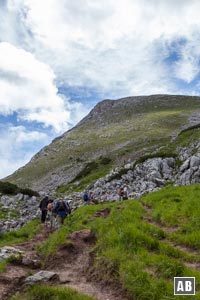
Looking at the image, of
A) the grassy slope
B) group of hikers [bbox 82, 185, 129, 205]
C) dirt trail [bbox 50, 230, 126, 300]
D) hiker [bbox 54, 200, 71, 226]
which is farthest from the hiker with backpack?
dirt trail [bbox 50, 230, 126, 300]

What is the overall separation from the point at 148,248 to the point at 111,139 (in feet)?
292

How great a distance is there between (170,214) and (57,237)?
20.1ft

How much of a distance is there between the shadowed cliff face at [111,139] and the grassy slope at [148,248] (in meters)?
32.1

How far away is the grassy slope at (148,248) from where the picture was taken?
32.2ft

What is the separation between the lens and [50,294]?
380 inches

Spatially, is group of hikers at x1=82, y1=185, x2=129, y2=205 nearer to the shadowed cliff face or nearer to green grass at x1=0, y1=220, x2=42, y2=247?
green grass at x1=0, y1=220, x2=42, y2=247

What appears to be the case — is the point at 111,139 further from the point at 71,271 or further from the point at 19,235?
the point at 71,271

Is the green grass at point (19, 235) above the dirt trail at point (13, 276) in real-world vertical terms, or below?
above

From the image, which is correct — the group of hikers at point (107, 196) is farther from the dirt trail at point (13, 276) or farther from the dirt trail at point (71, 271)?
the dirt trail at point (13, 276)

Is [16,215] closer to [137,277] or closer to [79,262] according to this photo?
[79,262]

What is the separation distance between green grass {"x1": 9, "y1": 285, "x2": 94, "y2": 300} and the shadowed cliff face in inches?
1548

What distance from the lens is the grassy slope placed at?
387 inches

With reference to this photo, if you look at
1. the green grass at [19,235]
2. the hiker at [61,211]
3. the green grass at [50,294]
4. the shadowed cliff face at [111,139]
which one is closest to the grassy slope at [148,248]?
the green grass at [50,294]

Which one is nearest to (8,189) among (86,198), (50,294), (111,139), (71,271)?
(86,198)
